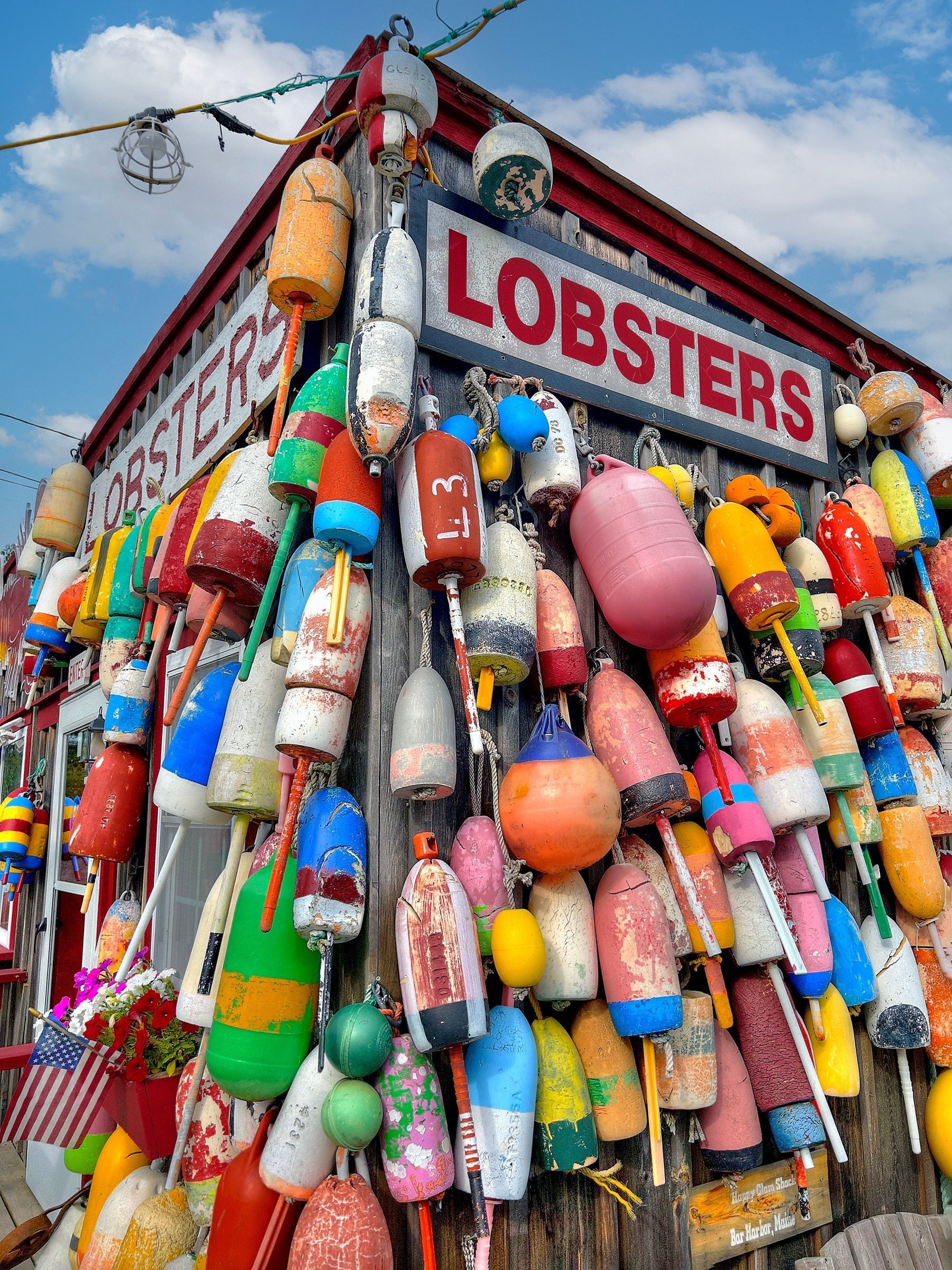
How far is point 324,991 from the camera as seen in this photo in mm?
1554

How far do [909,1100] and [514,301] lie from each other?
2.68 metres

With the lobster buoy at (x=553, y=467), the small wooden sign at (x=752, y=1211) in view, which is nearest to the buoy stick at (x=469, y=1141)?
the small wooden sign at (x=752, y=1211)

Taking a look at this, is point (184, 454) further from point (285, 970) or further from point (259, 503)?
point (285, 970)

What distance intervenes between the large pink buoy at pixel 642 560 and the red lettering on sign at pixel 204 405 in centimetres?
143

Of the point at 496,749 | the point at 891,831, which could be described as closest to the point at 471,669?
the point at 496,749

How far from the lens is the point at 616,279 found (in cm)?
259

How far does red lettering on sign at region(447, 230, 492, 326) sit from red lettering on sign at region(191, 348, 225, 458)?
3.55 feet

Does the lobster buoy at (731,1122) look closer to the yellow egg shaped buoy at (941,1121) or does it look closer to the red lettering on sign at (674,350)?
the yellow egg shaped buoy at (941,1121)

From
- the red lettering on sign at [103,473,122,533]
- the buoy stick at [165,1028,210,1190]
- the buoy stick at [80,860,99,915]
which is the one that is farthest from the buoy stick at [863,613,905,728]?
the red lettering on sign at [103,473,122,533]

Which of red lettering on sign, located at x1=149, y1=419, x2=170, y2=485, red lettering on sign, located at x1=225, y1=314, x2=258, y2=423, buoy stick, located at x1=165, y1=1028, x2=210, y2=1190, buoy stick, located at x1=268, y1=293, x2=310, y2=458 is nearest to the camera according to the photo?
buoy stick, located at x1=165, y1=1028, x2=210, y2=1190

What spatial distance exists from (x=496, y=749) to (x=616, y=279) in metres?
1.59

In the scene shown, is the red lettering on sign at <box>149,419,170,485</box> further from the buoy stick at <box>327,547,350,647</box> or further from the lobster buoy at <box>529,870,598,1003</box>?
the lobster buoy at <box>529,870,598,1003</box>

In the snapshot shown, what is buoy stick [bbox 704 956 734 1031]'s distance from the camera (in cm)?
199

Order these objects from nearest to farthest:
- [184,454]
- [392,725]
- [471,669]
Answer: [392,725], [471,669], [184,454]
